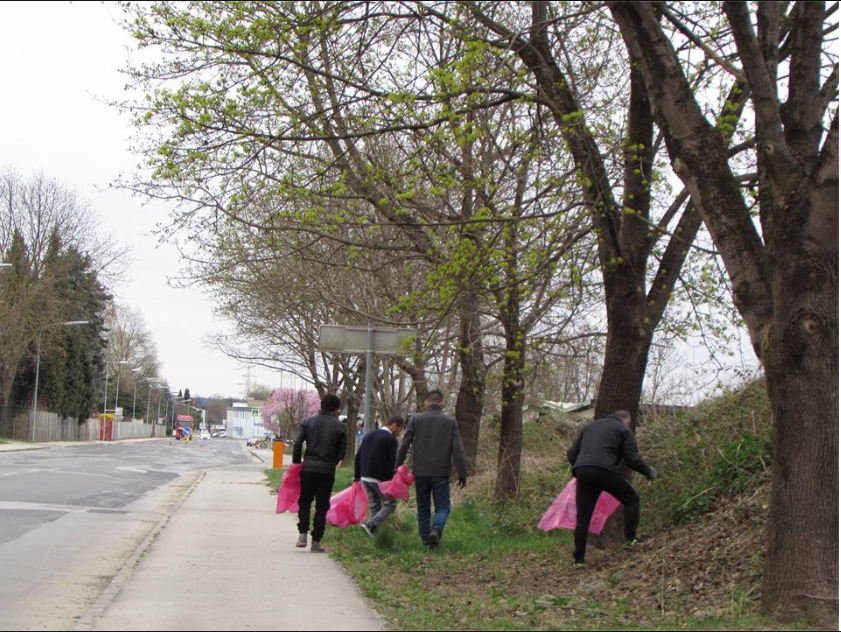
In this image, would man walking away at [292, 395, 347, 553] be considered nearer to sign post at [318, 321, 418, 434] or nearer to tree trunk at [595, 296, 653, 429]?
sign post at [318, 321, 418, 434]

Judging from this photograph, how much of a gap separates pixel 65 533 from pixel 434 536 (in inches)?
196

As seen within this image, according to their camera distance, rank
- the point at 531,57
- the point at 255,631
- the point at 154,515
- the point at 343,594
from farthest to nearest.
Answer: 1. the point at 154,515
2. the point at 531,57
3. the point at 343,594
4. the point at 255,631

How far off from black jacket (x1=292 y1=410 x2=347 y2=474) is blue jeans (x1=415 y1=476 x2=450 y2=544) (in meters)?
0.94

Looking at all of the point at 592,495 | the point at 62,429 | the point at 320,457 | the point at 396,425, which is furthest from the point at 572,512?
the point at 62,429

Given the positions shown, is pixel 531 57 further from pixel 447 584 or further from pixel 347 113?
pixel 447 584

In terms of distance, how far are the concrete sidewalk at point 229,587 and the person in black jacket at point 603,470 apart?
2.25 meters

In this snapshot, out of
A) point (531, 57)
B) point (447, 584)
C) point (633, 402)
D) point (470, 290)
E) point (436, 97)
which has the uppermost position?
point (531, 57)

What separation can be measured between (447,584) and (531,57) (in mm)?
5192

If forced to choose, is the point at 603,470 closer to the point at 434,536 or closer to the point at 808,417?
the point at 434,536

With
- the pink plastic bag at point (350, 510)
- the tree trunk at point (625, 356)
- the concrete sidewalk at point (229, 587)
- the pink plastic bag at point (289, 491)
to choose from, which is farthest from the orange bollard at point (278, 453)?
the tree trunk at point (625, 356)

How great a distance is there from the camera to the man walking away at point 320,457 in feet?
36.1

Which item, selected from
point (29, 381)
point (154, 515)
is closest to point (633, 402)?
point (154, 515)

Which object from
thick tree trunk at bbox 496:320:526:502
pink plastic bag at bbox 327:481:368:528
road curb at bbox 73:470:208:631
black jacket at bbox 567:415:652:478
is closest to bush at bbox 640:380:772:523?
black jacket at bbox 567:415:652:478

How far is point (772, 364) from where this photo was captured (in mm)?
6867
